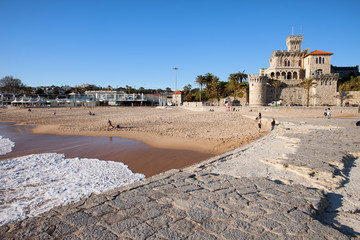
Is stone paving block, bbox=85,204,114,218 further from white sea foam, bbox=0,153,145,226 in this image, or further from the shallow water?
the shallow water

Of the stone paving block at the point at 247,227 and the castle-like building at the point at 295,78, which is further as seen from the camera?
the castle-like building at the point at 295,78

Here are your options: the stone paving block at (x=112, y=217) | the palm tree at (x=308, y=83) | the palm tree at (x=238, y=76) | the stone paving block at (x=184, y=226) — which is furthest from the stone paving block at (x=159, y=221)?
the palm tree at (x=238, y=76)

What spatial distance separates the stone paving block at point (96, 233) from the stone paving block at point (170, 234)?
21.3 inches

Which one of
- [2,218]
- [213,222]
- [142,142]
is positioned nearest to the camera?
[213,222]

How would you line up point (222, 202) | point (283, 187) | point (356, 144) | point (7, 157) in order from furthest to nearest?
point (7, 157)
point (356, 144)
point (283, 187)
point (222, 202)

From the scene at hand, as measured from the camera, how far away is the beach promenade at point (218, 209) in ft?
8.64

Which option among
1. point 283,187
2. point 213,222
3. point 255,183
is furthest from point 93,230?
point 283,187

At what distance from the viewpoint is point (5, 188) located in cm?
602

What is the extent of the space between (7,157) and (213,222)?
10948 mm

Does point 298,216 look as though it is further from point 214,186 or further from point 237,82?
point 237,82

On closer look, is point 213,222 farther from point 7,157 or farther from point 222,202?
point 7,157

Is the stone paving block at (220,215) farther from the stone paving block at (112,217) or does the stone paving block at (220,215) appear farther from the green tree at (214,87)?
the green tree at (214,87)

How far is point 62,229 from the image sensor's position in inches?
106

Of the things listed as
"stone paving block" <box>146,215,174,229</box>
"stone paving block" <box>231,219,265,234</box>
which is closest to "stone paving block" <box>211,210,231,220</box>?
"stone paving block" <box>231,219,265,234</box>
